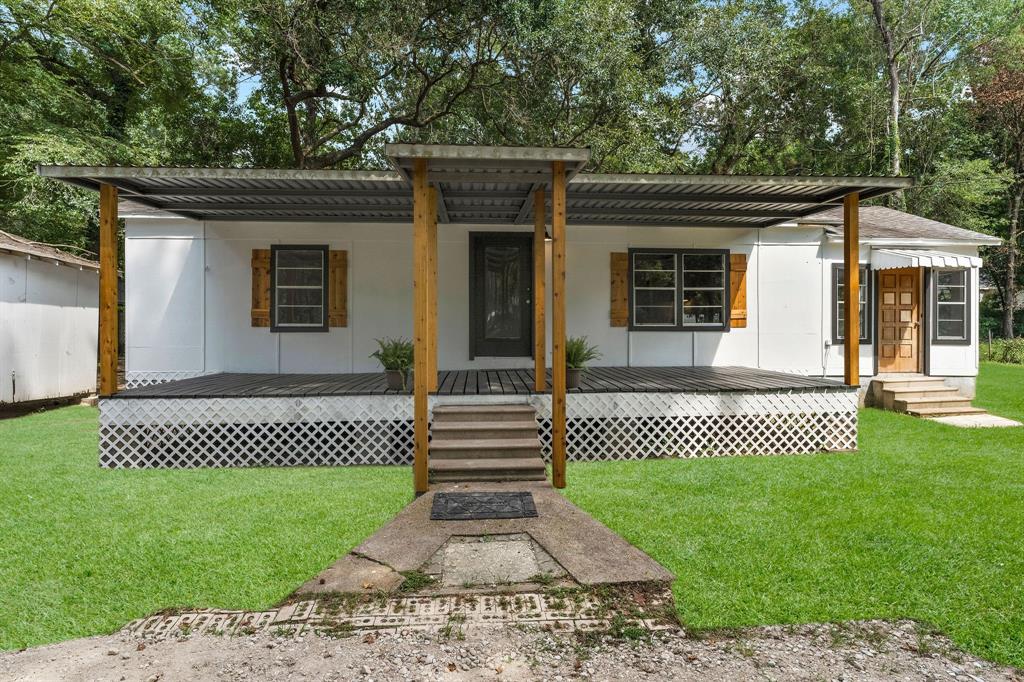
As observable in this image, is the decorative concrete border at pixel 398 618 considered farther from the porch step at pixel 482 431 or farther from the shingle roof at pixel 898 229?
the shingle roof at pixel 898 229

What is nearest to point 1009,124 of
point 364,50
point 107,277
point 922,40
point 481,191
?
point 922,40

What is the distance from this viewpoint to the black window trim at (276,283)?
28.8 feet

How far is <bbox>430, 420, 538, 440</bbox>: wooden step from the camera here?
5934mm

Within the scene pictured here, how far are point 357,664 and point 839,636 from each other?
2.26 m

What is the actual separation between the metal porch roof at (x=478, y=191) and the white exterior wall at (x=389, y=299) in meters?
0.30

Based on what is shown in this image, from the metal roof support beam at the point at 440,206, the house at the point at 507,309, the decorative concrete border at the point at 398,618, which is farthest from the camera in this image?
the metal roof support beam at the point at 440,206

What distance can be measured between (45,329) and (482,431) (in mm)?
9488

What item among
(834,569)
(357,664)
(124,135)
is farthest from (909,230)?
(124,135)

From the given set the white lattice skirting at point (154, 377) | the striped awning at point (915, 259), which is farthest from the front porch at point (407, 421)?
the striped awning at point (915, 259)

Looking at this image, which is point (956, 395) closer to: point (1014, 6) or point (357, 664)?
point (357, 664)

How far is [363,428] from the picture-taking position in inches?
262

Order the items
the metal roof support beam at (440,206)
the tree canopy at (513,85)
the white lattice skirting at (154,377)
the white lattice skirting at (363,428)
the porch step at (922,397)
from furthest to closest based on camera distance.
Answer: the tree canopy at (513,85)
the porch step at (922,397)
the white lattice skirting at (154,377)
the metal roof support beam at (440,206)
the white lattice skirting at (363,428)

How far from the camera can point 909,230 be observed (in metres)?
10.2

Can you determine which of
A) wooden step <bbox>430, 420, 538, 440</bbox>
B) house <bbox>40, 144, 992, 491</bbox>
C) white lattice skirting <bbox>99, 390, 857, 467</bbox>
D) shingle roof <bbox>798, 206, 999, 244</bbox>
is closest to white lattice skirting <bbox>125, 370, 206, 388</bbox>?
house <bbox>40, 144, 992, 491</bbox>
